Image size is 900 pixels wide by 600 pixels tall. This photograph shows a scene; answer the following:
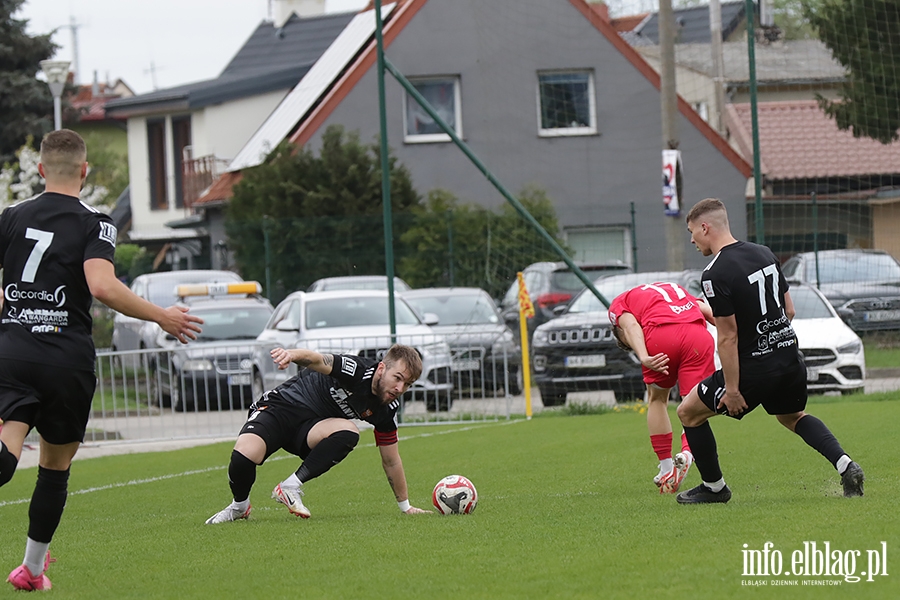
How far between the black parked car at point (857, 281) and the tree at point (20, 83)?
26.4 m

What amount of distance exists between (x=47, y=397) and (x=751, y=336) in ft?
12.1

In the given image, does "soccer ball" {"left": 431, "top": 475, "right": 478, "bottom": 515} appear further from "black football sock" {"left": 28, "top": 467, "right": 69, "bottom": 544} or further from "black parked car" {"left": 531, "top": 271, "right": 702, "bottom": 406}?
"black parked car" {"left": 531, "top": 271, "right": 702, "bottom": 406}

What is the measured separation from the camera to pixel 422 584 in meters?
5.50

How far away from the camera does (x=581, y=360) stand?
16453 mm

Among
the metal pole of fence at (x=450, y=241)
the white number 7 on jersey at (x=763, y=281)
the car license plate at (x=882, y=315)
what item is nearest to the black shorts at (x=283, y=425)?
the white number 7 on jersey at (x=763, y=281)

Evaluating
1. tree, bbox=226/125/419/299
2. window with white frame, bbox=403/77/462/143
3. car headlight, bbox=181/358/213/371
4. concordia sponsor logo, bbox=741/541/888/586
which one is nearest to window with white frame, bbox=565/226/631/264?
tree, bbox=226/125/419/299

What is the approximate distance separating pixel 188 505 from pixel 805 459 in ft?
14.7

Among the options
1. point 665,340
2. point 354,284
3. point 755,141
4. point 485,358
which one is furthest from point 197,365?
point 665,340

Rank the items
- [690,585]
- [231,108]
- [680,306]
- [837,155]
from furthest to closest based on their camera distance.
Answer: [231,108], [837,155], [680,306], [690,585]

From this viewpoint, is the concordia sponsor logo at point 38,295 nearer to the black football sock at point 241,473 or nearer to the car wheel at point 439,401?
the black football sock at point 241,473

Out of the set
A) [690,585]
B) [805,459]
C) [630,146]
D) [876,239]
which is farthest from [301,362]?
[630,146]

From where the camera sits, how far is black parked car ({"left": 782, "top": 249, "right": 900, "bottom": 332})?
17703 millimetres

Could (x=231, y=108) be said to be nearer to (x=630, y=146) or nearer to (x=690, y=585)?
(x=630, y=146)

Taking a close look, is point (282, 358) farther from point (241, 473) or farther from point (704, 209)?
point (704, 209)
